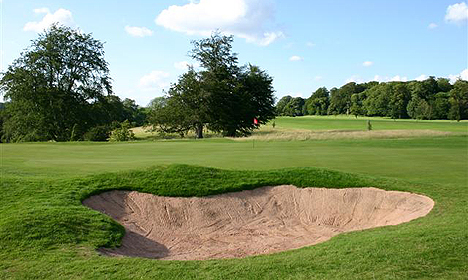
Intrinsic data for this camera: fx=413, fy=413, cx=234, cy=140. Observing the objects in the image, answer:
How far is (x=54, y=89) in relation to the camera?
50.7 metres

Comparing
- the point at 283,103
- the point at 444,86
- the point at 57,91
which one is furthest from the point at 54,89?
the point at 283,103

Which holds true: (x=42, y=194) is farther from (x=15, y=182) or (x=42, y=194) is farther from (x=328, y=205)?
(x=328, y=205)

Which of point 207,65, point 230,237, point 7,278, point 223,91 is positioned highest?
point 207,65

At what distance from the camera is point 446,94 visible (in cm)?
9662

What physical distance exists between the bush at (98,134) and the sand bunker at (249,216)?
127 feet

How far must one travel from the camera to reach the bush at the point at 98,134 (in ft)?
158

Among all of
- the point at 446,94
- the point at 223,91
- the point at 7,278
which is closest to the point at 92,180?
the point at 7,278

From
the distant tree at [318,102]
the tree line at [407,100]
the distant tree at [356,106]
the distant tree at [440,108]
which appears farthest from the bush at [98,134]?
the distant tree at [318,102]

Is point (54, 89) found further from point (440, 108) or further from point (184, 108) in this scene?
point (440, 108)

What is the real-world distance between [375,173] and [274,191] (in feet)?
13.7

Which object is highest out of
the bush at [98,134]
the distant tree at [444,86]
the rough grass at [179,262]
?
the distant tree at [444,86]

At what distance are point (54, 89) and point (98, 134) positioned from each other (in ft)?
27.4

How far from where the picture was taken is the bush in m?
48.0

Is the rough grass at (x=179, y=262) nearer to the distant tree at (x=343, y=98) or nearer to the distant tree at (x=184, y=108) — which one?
the distant tree at (x=184, y=108)
